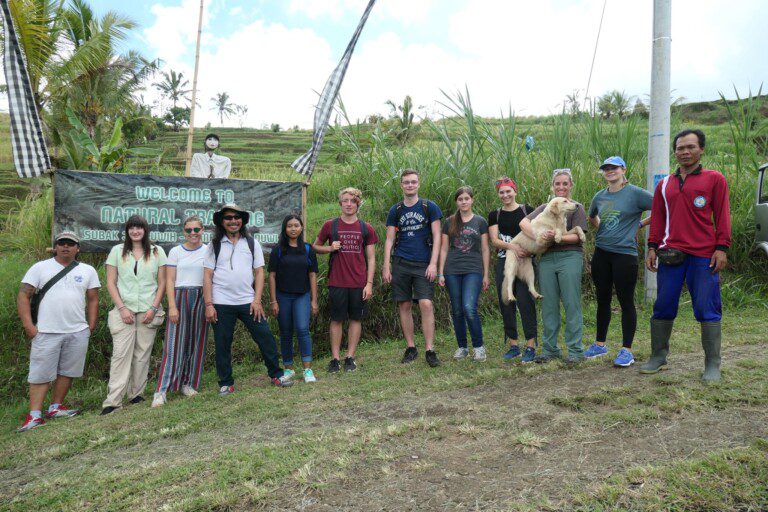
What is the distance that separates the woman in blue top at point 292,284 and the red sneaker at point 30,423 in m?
2.16

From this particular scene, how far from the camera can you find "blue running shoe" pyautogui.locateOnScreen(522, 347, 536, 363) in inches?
188

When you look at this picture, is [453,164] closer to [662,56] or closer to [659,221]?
[662,56]

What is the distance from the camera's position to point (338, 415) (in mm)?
3959

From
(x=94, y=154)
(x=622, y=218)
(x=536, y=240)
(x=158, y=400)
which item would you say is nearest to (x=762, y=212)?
(x=622, y=218)

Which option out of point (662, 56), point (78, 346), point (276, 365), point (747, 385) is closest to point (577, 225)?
point (747, 385)

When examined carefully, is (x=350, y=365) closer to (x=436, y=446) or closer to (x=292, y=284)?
(x=292, y=284)

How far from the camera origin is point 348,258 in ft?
17.3

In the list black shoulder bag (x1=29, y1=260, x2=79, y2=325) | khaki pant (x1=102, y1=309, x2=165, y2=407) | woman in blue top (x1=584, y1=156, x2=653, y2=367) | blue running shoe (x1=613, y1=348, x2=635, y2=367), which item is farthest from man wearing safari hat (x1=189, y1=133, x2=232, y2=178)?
blue running shoe (x1=613, y1=348, x2=635, y2=367)

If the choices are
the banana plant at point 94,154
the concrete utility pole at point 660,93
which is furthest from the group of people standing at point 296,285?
the banana plant at point 94,154

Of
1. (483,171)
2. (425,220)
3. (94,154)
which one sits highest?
(94,154)

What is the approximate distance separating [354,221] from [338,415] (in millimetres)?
2033

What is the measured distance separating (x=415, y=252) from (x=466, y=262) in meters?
0.50

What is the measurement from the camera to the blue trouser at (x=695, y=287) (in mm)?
3732

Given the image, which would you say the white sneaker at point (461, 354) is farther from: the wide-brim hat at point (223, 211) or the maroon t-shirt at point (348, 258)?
the wide-brim hat at point (223, 211)
